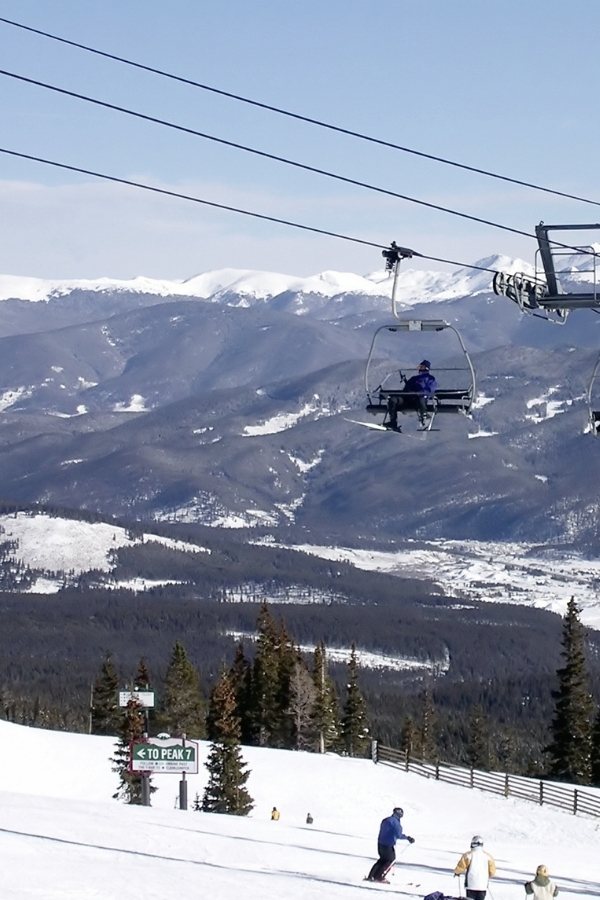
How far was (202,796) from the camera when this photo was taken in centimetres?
6278

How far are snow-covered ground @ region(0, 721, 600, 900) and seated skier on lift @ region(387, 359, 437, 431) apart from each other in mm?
8943

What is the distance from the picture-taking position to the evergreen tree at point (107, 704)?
255ft

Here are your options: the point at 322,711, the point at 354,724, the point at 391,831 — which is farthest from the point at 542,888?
the point at 354,724

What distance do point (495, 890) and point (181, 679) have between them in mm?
43281

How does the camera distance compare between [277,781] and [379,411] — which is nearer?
[379,411]

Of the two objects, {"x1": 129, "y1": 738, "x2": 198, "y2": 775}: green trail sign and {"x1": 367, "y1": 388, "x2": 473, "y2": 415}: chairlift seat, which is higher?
{"x1": 367, "y1": 388, "x2": 473, "y2": 415}: chairlift seat

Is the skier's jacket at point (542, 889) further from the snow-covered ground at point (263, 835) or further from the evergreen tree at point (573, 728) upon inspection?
the evergreen tree at point (573, 728)

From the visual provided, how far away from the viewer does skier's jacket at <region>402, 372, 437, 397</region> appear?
3262 centimetres

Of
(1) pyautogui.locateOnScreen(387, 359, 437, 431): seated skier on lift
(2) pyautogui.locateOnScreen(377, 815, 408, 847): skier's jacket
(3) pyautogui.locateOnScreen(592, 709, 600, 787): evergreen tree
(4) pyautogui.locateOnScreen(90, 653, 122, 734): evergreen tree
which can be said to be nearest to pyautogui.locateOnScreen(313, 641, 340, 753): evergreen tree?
(4) pyautogui.locateOnScreen(90, 653, 122, 734): evergreen tree

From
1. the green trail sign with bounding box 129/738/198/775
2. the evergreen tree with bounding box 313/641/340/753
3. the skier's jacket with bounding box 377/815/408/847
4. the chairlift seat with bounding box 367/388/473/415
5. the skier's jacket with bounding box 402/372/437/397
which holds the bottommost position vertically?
the skier's jacket with bounding box 377/815/408/847

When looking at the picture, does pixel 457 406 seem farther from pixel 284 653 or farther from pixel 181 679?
pixel 284 653

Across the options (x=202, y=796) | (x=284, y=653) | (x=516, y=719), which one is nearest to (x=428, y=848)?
(x=202, y=796)

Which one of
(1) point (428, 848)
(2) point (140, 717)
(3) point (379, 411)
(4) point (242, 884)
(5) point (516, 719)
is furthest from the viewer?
(5) point (516, 719)

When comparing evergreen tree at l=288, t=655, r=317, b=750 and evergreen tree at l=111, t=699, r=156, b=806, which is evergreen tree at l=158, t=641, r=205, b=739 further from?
evergreen tree at l=111, t=699, r=156, b=806
